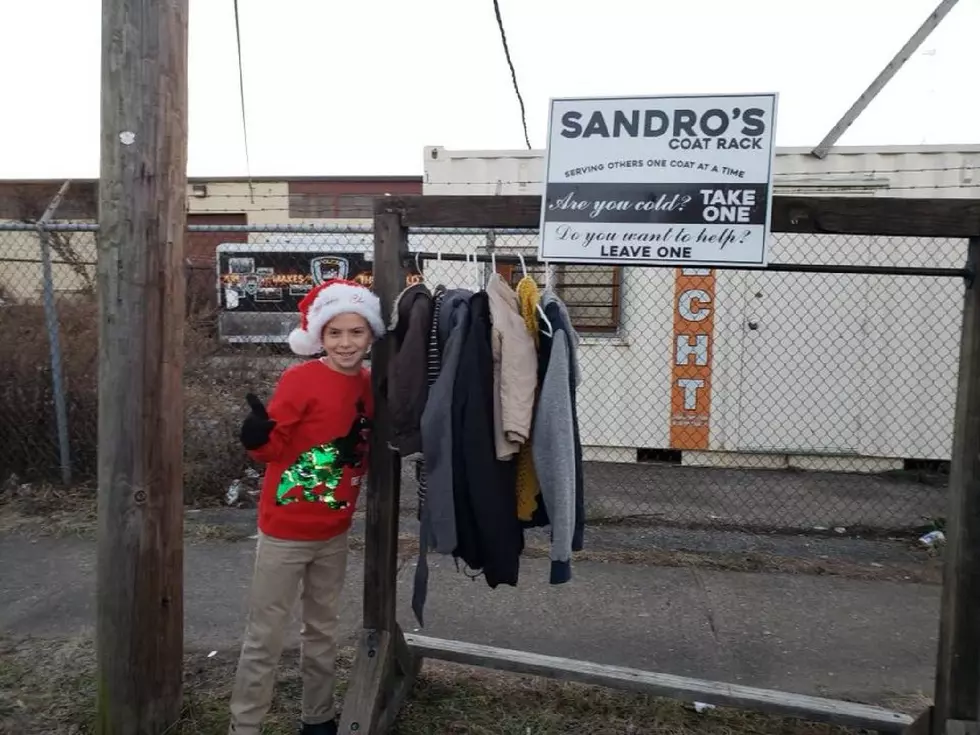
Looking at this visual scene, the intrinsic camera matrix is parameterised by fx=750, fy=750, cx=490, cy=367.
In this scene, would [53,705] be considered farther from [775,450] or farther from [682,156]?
[775,450]

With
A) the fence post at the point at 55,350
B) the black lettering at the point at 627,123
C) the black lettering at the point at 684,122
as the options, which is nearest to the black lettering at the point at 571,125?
the black lettering at the point at 627,123

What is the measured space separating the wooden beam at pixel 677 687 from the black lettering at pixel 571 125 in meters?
2.14

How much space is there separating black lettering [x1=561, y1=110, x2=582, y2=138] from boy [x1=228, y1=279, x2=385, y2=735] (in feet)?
3.05

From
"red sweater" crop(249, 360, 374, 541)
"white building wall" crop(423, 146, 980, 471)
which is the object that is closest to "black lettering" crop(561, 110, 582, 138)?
"red sweater" crop(249, 360, 374, 541)

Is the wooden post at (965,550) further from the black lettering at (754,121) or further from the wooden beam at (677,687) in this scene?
the black lettering at (754,121)

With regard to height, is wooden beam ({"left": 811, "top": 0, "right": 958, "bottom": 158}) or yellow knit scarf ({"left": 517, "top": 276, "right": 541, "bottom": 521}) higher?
wooden beam ({"left": 811, "top": 0, "right": 958, "bottom": 158})

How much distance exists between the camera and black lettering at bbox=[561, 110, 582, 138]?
2729 millimetres

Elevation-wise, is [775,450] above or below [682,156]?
below

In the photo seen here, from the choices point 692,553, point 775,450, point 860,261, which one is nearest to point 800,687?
point 692,553

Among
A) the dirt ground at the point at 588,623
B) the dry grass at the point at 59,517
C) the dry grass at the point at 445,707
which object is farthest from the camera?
the dry grass at the point at 59,517

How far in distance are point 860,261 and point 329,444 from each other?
5587 mm

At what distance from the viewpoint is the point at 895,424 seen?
682 centimetres

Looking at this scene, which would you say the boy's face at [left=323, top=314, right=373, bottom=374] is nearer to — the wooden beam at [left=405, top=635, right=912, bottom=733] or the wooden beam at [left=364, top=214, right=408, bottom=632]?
the wooden beam at [left=364, top=214, right=408, bottom=632]

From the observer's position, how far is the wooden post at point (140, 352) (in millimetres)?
2676
